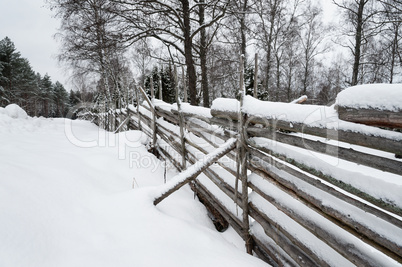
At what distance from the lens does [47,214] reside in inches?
73.7

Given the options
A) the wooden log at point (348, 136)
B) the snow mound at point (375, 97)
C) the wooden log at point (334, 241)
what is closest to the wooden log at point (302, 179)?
the wooden log at point (334, 241)

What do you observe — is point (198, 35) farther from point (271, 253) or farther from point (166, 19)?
point (271, 253)

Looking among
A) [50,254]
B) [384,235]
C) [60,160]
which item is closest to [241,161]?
[384,235]

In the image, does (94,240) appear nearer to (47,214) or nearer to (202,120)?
(47,214)

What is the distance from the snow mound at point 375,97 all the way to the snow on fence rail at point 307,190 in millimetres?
188

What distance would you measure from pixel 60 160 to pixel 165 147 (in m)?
2.64

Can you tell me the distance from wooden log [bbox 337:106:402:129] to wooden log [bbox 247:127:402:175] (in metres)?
0.27

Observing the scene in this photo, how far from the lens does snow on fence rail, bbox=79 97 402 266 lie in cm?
131

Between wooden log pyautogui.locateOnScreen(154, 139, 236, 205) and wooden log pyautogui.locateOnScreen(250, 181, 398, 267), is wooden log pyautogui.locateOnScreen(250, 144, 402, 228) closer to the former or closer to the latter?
wooden log pyautogui.locateOnScreen(250, 181, 398, 267)

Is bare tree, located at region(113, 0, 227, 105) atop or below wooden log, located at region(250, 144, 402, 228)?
atop

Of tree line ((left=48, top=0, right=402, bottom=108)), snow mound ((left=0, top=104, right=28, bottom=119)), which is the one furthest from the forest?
snow mound ((left=0, top=104, right=28, bottom=119))

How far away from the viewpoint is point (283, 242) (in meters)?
2.06

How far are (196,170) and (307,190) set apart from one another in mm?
1239

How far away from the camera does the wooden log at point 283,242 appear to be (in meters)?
1.83
